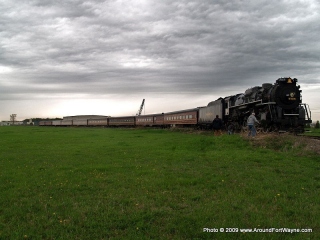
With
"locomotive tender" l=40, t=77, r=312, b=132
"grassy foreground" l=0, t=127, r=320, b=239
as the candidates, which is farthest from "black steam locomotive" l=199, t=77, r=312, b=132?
"grassy foreground" l=0, t=127, r=320, b=239

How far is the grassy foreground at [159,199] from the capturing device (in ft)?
16.0

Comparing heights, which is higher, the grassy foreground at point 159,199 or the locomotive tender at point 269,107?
the locomotive tender at point 269,107

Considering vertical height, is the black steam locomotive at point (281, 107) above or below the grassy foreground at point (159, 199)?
above

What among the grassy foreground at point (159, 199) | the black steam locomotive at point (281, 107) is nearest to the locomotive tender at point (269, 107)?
the black steam locomotive at point (281, 107)

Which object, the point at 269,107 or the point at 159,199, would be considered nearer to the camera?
the point at 159,199

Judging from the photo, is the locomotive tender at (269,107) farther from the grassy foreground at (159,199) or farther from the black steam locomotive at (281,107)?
the grassy foreground at (159,199)

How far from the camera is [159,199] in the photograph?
6.34m

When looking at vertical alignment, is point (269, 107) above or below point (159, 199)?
above

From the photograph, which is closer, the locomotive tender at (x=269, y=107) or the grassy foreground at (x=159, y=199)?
the grassy foreground at (x=159, y=199)

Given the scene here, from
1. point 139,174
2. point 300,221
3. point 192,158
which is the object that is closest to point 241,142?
point 192,158

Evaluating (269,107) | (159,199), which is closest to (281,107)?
(269,107)

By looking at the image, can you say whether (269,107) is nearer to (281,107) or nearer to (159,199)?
(281,107)

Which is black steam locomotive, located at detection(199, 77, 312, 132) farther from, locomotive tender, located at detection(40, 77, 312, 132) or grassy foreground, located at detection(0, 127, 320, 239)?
grassy foreground, located at detection(0, 127, 320, 239)

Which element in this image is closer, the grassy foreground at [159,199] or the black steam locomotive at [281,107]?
the grassy foreground at [159,199]
